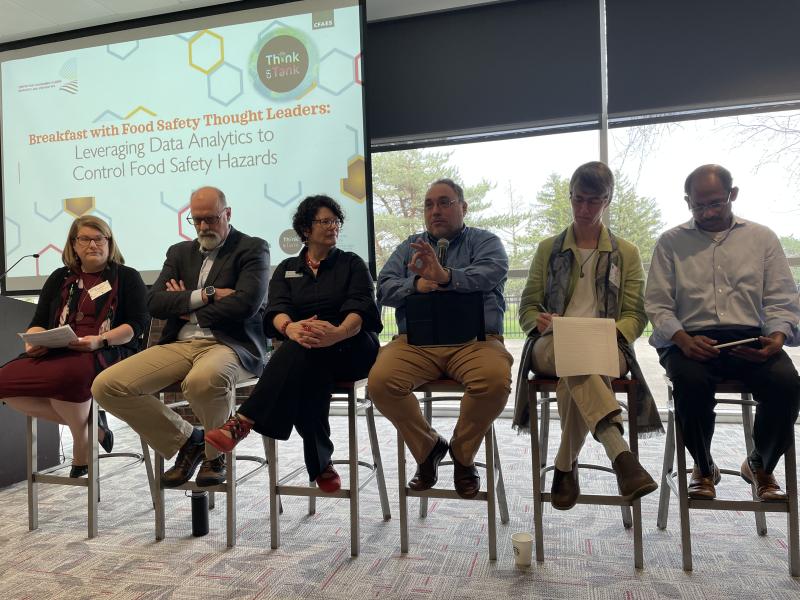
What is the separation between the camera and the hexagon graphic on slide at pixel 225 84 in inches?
150

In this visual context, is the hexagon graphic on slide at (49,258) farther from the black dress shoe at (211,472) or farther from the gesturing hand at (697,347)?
the gesturing hand at (697,347)

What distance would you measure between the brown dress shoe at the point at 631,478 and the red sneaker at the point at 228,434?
1204 millimetres

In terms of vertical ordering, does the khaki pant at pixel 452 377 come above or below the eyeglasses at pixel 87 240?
below

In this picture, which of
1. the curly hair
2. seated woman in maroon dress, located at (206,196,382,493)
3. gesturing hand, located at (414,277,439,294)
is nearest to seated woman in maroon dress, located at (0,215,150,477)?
seated woman in maroon dress, located at (206,196,382,493)

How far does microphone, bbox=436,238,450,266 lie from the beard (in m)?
0.93

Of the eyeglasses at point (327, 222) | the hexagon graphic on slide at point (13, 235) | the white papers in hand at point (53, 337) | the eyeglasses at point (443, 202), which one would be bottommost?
the white papers in hand at point (53, 337)

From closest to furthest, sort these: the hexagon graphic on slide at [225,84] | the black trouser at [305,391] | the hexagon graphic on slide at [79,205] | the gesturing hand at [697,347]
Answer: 1. the gesturing hand at [697,347]
2. the black trouser at [305,391]
3. the hexagon graphic on slide at [225,84]
4. the hexagon graphic on slide at [79,205]

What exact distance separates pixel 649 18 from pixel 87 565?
438cm

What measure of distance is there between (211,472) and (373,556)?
666 mm

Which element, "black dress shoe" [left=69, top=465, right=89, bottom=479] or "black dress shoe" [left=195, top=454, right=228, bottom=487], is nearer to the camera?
"black dress shoe" [left=195, top=454, right=228, bottom=487]

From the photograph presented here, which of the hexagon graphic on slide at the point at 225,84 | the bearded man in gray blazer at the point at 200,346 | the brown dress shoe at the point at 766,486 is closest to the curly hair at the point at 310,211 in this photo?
the bearded man in gray blazer at the point at 200,346

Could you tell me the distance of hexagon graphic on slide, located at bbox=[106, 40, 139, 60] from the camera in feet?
13.1

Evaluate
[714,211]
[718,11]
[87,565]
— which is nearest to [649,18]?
[718,11]

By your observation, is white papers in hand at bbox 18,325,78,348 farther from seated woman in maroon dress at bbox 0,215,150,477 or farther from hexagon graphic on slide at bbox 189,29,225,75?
hexagon graphic on slide at bbox 189,29,225,75
